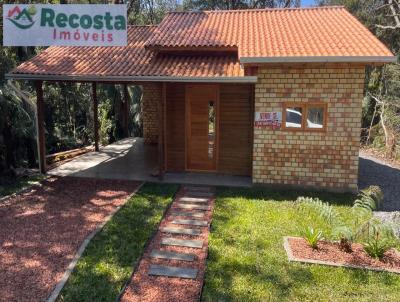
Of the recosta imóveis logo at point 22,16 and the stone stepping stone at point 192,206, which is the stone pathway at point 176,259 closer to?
the stone stepping stone at point 192,206

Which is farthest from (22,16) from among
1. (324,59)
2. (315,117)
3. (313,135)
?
(313,135)

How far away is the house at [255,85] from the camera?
9320mm

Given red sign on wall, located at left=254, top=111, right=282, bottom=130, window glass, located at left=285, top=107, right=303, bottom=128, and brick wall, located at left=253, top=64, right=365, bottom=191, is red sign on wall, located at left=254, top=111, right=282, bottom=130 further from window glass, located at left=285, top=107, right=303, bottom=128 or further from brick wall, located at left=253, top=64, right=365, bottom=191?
window glass, located at left=285, top=107, right=303, bottom=128

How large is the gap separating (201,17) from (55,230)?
9658 mm

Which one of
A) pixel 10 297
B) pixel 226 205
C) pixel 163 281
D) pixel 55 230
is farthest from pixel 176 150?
pixel 10 297

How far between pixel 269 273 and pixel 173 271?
4.91 feet

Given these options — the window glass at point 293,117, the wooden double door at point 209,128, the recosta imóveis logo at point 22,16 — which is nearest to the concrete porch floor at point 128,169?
the wooden double door at point 209,128

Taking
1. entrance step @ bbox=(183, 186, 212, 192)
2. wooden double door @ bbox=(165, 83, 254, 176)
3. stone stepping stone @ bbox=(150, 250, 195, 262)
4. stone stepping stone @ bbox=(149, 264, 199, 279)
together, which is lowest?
stone stepping stone @ bbox=(149, 264, 199, 279)

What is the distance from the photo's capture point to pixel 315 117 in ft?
31.8

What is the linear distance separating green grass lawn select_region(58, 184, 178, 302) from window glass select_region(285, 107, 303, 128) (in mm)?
3672

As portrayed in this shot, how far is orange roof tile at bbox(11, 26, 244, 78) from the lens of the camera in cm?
993

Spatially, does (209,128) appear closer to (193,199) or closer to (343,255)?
(193,199)

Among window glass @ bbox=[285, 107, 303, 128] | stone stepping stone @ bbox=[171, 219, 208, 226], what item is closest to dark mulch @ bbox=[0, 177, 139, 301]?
stone stepping stone @ bbox=[171, 219, 208, 226]

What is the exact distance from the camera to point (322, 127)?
961 centimetres
